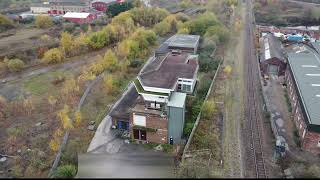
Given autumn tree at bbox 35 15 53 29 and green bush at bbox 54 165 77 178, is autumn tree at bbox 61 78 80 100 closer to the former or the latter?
green bush at bbox 54 165 77 178

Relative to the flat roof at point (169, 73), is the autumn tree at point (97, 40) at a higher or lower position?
lower

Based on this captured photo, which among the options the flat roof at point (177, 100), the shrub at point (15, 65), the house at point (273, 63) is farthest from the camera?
the shrub at point (15, 65)

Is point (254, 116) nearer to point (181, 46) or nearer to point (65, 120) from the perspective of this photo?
point (181, 46)

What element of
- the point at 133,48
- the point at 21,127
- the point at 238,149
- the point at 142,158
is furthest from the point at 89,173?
the point at 133,48

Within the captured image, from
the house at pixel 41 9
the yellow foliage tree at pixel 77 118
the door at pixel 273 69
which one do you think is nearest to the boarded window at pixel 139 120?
the yellow foliage tree at pixel 77 118

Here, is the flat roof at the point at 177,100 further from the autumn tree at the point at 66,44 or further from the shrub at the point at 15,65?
the autumn tree at the point at 66,44

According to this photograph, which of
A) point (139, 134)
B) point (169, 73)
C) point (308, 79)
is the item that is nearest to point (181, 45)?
point (169, 73)
